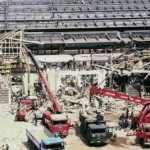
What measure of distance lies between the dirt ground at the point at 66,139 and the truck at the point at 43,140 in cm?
148

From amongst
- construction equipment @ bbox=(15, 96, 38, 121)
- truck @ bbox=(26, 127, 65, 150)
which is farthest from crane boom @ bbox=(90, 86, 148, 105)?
truck @ bbox=(26, 127, 65, 150)

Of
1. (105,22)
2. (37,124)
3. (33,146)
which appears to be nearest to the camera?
(33,146)

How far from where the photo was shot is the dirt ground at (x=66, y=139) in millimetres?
41438

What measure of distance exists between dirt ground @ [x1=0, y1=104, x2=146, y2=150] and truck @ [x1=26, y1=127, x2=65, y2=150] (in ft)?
4.87

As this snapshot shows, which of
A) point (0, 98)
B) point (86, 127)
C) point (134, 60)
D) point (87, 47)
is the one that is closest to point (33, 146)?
point (86, 127)

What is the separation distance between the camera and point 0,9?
312ft

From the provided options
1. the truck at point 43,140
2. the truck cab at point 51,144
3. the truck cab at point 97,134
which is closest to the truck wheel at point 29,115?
→ the truck at point 43,140

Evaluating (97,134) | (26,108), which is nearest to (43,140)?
(97,134)

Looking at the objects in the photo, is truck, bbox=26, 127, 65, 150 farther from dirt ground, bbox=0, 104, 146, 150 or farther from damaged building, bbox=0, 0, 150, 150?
damaged building, bbox=0, 0, 150, 150

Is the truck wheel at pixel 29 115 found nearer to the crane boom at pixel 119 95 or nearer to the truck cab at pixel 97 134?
the crane boom at pixel 119 95

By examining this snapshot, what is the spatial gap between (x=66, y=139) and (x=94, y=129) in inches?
162

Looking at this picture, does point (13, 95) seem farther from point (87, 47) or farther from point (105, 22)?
point (105, 22)

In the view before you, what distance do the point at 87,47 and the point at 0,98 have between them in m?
27.2

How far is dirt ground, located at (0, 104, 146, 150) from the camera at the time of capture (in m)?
41.4
